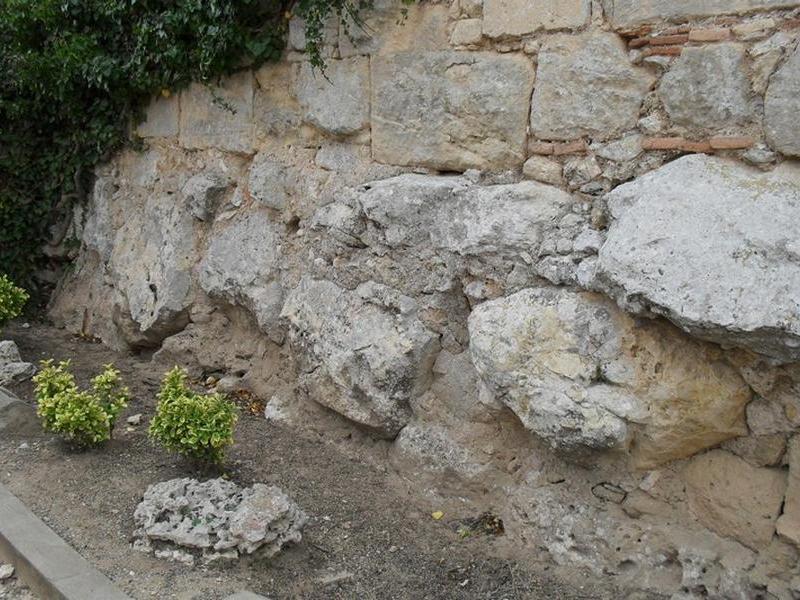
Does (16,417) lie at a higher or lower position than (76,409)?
lower

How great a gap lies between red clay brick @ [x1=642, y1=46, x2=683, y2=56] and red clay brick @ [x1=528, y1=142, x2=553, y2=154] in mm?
570

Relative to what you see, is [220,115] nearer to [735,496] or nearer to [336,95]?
[336,95]

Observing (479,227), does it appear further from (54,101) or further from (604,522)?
(54,101)

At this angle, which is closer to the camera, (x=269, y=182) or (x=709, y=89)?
(x=709, y=89)

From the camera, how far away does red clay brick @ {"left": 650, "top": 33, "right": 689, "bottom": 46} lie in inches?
130

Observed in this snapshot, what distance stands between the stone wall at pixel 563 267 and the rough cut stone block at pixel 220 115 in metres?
0.23

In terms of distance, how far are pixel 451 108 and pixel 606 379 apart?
1.58 meters

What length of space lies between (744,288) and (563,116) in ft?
3.91

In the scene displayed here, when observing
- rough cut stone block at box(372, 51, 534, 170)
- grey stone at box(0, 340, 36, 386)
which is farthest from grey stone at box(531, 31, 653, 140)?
grey stone at box(0, 340, 36, 386)

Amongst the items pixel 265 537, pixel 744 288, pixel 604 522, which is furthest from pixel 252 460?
pixel 744 288

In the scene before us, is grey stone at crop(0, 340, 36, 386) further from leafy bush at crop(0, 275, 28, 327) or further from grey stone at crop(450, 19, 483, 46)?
grey stone at crop(450, 19, 483, 46)

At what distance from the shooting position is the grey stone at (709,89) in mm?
3174

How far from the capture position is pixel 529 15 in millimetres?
3799

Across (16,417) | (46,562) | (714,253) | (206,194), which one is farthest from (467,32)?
(16,417)
